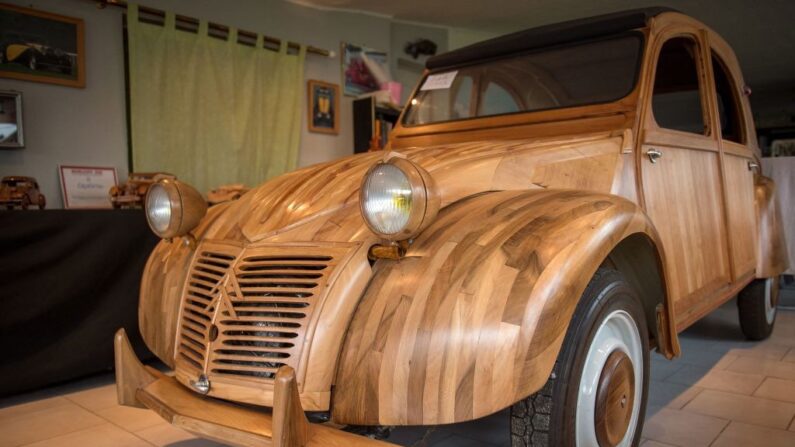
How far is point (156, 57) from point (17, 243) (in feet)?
6.45

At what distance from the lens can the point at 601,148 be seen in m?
1.91

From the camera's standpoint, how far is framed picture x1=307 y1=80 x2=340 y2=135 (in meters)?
5.31

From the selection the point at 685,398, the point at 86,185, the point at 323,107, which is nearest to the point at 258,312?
the point at 685,398

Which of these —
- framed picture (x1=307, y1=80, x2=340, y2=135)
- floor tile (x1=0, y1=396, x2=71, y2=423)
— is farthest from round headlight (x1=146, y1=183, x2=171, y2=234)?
framed picture (x1=307, y1=80, x2=340, y2=135)

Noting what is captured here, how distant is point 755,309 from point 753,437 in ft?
5.11

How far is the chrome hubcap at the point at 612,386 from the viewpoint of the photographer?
4.54ft

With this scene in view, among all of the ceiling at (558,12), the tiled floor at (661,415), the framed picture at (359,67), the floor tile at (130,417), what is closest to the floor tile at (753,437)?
the tiled floor at (661,415)

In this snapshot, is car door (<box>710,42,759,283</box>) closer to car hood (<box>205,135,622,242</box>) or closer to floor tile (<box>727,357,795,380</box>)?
floor tile (<box>727,357,795,380</box>)

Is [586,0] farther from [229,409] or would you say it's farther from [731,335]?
[229,409]

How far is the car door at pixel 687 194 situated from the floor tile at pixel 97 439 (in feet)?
6.60

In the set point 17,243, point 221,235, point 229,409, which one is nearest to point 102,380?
point 17,243

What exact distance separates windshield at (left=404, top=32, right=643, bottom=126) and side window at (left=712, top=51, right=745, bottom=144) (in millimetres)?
1268

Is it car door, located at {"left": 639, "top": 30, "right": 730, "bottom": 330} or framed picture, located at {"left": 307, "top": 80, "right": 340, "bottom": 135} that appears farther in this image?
framed picture, located at {"left": 307, "top": 80, "right": 340, "bottom": 135}

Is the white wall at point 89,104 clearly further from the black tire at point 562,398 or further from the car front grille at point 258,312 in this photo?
the black tire at point 562,398
